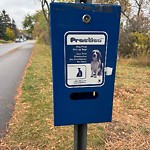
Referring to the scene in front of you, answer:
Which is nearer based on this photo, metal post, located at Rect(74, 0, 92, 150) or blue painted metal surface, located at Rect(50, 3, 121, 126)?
blue painted metal surface, located at Rect(50, 3, 121, 126)

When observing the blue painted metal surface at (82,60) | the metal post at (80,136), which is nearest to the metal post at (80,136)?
the metal post at (80,136)

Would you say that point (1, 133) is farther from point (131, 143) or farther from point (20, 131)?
point (131, 143)

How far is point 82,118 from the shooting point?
5.46 feet

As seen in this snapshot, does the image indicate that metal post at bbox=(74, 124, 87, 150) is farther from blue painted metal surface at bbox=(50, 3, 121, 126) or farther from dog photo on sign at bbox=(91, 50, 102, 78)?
dog photo on sign at bbox=(91, 50, 102, 78)

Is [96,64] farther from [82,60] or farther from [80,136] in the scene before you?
[80,136]

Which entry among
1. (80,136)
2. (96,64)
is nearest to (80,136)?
(80,136)

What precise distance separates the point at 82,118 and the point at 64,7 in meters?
0.84

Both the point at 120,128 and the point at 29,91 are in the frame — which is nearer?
the point at 120,128

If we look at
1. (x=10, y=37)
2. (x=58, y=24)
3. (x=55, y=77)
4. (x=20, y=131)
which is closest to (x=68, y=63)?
(x=55, y=77)

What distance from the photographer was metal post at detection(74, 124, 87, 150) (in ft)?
5.78

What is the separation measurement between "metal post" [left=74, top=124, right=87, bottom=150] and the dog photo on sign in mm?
469

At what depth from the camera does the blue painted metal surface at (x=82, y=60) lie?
1.47m

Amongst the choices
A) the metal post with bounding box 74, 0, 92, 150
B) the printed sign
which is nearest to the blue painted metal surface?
the printed sign

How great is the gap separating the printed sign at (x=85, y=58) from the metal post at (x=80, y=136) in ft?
1.33
